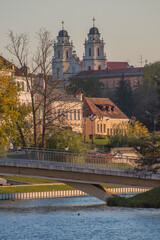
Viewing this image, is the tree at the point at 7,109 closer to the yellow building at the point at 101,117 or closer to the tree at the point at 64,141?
the tree at the point at 64,141

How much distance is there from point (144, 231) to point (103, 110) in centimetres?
9271

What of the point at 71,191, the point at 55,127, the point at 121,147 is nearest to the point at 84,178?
the point at 55,127

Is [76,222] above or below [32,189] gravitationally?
below

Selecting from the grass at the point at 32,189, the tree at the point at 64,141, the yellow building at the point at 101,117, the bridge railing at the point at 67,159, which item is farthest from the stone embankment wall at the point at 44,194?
the yellow building at the point at 101,117

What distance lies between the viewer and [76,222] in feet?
198

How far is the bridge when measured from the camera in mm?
64125

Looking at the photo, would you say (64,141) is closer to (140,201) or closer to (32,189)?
(32,189)

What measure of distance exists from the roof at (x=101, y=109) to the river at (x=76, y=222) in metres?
71.3

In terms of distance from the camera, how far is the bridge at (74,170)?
6412 centimetres

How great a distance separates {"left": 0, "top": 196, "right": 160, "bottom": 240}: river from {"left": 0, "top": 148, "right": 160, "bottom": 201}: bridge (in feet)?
8.59

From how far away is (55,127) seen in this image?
74875 millimetres

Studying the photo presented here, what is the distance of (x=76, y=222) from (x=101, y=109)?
8813 cm

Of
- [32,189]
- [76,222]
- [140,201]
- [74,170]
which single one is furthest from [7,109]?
[32,189]

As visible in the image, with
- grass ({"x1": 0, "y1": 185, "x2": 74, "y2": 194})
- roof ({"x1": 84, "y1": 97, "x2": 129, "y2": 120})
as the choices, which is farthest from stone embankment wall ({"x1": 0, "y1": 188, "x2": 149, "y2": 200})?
roof ({"x1": 84, "y1": 97, "x2": 129, "y2": 120})
